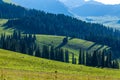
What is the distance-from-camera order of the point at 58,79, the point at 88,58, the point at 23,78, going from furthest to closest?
the point at 88,58 < the point at 58,79 < the point at 23,78

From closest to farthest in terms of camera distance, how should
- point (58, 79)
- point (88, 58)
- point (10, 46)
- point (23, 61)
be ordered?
point (58, 79)
point (23, 61)
point (88, 58)
point (10, 46)

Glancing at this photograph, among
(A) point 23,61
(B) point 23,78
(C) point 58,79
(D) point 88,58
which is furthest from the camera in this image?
(D) point 88,58

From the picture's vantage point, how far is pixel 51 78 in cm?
4612

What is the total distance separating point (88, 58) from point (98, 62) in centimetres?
1588

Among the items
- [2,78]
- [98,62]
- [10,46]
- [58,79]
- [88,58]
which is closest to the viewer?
[2,78]

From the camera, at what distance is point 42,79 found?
4375 cm

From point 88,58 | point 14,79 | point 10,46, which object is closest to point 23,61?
point 14,79

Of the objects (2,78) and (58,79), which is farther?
(58,79)

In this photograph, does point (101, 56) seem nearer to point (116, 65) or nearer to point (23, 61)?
point (116, 65)

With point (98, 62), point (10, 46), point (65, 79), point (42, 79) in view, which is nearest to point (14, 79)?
point (42, 79)

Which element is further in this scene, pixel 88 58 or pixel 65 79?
pixel 88 58

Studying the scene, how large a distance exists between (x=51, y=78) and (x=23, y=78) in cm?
528

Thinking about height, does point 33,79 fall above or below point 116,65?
above

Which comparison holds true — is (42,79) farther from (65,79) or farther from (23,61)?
(23,61)
